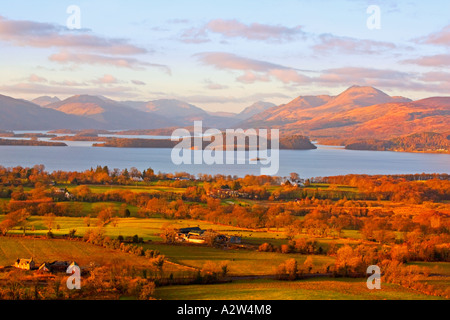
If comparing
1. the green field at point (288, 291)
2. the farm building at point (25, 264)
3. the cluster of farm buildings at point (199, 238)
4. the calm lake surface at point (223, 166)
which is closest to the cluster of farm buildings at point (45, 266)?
the farm building at point (25, 264)

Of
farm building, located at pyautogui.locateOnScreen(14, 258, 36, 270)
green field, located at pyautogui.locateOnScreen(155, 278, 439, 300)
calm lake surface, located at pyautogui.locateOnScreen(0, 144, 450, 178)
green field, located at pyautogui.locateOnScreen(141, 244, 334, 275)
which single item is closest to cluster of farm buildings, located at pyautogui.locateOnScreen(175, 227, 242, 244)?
green field, located at pyautogui.locateOnScreen(141, 244, 334, 275)

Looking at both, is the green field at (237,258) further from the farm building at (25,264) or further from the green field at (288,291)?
the farm building at (25,264)

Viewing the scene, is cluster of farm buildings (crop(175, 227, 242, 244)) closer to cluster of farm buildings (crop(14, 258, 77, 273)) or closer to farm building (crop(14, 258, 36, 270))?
cluster of farm buildings (crop(14, 258, 77, 273))

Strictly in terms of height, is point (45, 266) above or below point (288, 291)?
above

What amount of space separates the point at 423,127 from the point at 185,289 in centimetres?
16344

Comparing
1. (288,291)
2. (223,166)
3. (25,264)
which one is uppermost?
(223,166)

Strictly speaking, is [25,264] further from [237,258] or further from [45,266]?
Result: [237,258]

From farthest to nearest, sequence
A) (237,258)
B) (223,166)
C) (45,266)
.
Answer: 1. (223,166)
2. (237,258)
3. (45,266)

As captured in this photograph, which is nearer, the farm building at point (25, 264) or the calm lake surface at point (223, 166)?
the farm building at point (25, 264)

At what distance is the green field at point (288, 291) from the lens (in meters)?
12.2

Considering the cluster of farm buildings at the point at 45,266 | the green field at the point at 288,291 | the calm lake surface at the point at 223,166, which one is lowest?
the green field at the point at 288,291

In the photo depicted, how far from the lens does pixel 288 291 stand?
12695mm

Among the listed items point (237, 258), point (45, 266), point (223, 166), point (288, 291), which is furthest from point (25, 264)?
point (223, 166)
